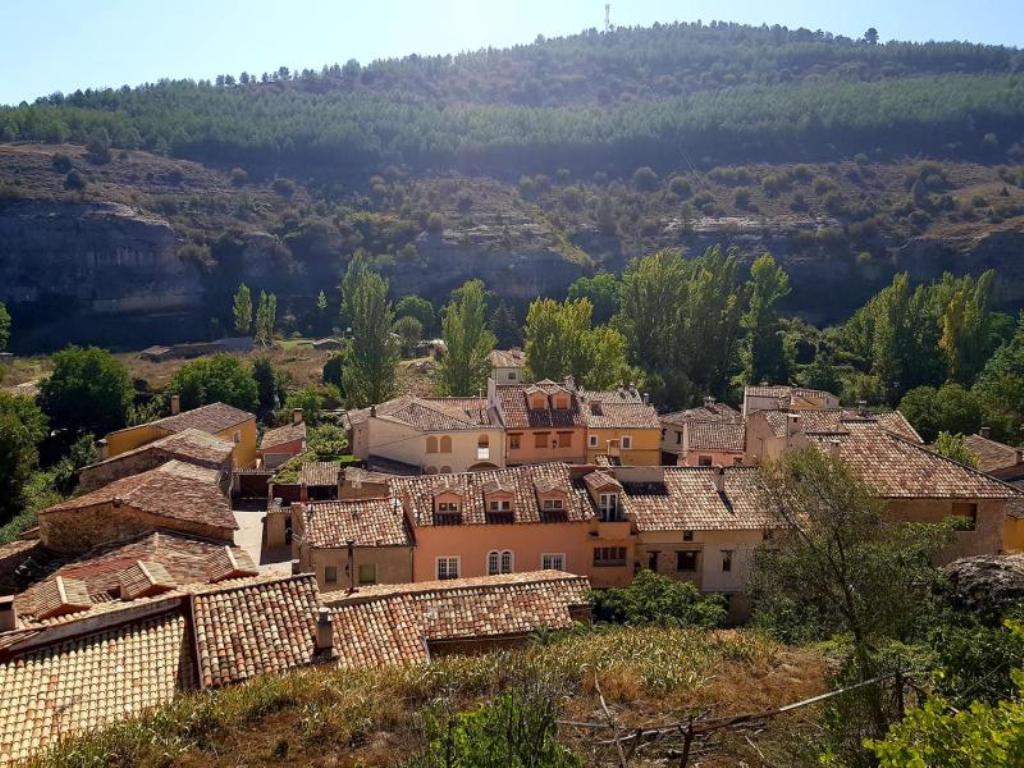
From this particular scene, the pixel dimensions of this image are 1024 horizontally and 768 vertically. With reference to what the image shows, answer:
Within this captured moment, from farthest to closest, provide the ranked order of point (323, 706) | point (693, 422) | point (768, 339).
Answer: point (768, 339) < point (693, 422) < point (323, 706)

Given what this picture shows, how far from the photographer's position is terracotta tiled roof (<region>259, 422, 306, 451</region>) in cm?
4150

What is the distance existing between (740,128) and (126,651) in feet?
419

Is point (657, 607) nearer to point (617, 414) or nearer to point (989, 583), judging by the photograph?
→ point (989, 583)

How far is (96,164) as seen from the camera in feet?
321

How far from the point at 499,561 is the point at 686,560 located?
5.30 metres

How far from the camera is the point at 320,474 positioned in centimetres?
3412

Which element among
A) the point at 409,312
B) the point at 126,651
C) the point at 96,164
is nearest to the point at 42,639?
the point at 126,651

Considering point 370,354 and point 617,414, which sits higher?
point 370,354

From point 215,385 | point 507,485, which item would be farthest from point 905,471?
point 215,385

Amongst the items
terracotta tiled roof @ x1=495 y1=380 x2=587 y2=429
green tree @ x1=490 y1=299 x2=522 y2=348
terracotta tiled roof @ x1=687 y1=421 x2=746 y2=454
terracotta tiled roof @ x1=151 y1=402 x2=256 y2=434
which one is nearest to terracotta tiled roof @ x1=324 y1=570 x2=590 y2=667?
terracotta tiled roof @ x1=495 y1=380 x2=587 y2=429

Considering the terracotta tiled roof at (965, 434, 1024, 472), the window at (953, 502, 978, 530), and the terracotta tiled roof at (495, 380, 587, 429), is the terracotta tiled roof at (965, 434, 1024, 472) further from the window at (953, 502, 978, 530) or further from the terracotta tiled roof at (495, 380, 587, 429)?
the terracotta tiled roof at (495, 380, 587, 429)

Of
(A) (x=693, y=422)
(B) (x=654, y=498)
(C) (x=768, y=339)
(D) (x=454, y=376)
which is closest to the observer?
(B) (x=654, y=498)

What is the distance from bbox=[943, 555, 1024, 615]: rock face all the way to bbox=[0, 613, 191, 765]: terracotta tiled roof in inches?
502

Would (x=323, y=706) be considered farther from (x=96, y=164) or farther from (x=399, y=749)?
(x=96, y=164)
